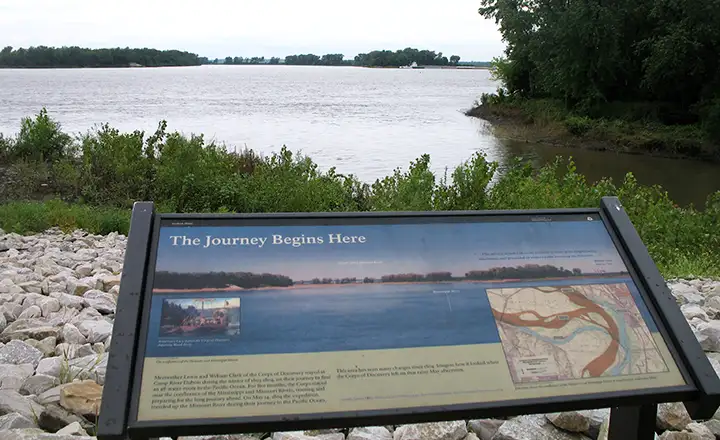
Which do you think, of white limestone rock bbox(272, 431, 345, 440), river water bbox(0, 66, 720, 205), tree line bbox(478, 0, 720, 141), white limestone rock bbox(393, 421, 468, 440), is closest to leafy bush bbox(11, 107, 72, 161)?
river water bbox(0, 66, 720, 205)

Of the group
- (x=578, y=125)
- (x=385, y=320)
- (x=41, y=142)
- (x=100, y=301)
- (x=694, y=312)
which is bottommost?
(x=578, y=125)

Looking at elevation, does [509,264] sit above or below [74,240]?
above

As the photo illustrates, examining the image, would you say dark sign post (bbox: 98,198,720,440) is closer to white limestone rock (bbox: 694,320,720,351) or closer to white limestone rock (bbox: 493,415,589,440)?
white limestone rock (bbox: 493,415,589,440)

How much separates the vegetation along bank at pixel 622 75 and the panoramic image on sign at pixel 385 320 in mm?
32497

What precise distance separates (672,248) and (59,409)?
7.34m

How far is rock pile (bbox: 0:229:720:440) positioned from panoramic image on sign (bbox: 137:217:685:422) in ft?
2.85

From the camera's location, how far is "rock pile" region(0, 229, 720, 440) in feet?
10.5

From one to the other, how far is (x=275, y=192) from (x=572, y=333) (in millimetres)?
7169

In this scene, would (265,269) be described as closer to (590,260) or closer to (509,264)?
(509,264)

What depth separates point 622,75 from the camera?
4125cm

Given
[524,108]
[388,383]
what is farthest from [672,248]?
[524,108]

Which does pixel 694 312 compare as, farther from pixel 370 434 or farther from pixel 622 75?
pixel 622 75

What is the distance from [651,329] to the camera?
8.84 ft

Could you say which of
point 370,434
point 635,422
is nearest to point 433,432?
point 370,434
